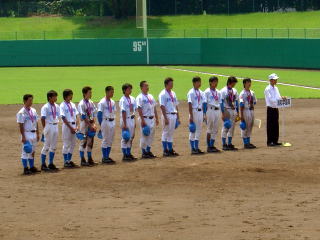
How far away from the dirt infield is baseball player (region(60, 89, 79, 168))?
1.76 ft

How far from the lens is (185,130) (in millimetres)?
25828

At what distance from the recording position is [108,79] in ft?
→ 150

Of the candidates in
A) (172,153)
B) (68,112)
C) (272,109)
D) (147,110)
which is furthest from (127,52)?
(68,112)

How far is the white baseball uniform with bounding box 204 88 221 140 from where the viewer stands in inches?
803

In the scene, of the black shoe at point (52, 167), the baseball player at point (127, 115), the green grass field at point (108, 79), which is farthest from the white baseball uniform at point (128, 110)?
the green grass field at point (108, 79)

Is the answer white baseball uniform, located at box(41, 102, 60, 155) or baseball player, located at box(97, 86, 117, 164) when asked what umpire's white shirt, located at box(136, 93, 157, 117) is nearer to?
baseball player, located at box(97, 86, 117, 164)

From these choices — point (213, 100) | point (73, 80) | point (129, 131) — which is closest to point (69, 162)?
point (129, 131)

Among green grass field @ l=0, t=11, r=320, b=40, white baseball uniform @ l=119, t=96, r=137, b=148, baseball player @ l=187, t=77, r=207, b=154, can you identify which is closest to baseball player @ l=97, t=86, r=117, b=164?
white baseball uniform @ l=119, t=96, r=137, b=148

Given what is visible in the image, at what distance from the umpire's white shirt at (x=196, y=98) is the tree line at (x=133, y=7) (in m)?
55.7

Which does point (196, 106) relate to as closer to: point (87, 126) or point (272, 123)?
point (272, 123)

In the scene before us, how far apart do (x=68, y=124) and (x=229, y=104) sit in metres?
4.61

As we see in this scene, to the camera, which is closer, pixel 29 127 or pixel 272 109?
pixel 29 127

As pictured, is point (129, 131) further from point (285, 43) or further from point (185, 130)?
point (285, 43)

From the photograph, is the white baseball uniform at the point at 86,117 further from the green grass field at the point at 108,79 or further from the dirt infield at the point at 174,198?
the green grass field at the point at 108,79
